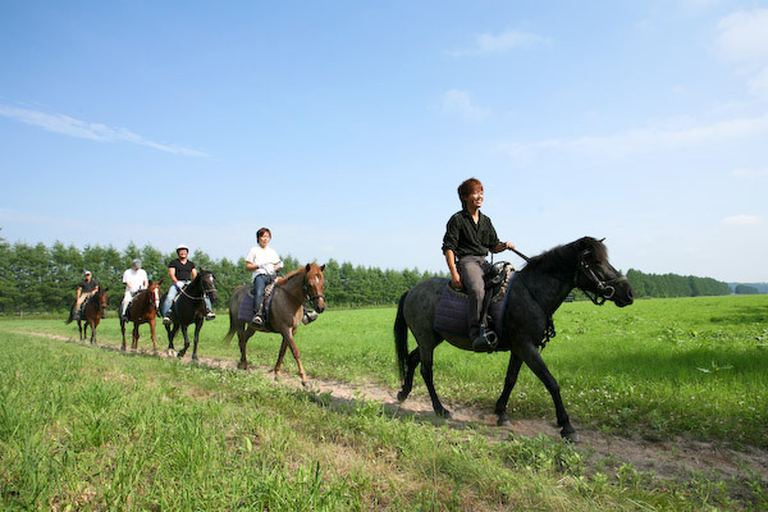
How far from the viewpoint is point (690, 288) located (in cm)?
18700

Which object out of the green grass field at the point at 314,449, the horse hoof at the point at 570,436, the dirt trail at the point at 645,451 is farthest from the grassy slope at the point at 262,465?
the horse hoof at the point at 570,436

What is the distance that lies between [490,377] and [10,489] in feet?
24.1

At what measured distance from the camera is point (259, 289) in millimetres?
10195

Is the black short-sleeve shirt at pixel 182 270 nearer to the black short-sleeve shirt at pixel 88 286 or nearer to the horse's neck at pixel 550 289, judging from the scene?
the black short-sleeve shirt at pixel 88 286

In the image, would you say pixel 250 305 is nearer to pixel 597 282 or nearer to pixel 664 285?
pixel 597 282

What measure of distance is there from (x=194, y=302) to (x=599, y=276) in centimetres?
1137

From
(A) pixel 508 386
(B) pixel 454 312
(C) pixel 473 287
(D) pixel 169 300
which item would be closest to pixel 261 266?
(D) pixel 169 300

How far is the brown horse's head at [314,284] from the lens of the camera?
9320 mm

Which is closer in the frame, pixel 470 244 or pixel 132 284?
pixel 470 244

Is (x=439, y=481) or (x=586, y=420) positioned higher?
(x=439, y=481)

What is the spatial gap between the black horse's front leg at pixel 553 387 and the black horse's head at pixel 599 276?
1.06m

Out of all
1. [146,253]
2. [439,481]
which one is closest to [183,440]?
[439,481]

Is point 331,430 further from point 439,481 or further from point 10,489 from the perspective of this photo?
point 10,489

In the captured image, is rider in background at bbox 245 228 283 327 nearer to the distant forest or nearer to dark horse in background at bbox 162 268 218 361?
dark horse in background at bbox 162 268 218 361
